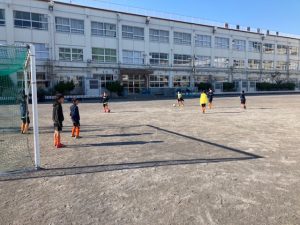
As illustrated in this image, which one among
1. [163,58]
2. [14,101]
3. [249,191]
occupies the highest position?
[163,58]

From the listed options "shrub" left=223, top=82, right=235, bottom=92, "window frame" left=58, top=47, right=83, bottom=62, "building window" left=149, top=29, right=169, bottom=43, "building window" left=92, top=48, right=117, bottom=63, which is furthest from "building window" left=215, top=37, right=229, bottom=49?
"window frame" left=58, top=47, right=83, bottom=62

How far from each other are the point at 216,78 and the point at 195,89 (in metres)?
7.36

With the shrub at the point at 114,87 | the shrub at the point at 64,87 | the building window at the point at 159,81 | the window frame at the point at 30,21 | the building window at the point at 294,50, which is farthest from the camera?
the building window at the point at 294,50

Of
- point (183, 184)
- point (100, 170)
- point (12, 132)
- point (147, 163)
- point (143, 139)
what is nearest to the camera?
point (183, 184)

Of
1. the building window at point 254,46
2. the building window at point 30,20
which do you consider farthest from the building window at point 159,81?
the building window at point 254,46

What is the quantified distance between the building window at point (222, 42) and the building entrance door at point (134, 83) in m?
18.8

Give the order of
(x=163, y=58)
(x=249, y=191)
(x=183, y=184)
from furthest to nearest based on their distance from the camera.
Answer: (x=163, y=58), (x=183, y=184), (x=249, y=191)

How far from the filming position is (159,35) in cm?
4644

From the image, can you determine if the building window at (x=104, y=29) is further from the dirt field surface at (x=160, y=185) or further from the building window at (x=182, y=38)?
the dirt field surface at (x=160, y=185)

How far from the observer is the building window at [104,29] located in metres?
39.9

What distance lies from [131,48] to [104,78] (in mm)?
6739

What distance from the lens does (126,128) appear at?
1170cm

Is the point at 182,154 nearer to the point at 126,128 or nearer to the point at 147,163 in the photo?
the point at 147,163

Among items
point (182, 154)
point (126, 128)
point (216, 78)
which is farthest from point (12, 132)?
point (216, 78)
